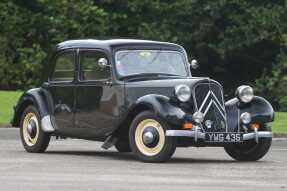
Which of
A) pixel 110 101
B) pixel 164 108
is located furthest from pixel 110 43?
pixel 164 108

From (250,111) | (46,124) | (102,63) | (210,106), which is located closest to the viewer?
(210,106)

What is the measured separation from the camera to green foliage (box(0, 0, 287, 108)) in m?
42.4

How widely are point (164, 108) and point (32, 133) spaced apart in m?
3.25

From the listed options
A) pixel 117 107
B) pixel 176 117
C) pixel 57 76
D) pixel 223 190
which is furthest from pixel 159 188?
pixel 57 76

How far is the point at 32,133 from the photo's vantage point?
54.6 ft

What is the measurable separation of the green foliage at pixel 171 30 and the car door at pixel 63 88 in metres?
25.4

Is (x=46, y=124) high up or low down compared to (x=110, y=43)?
down

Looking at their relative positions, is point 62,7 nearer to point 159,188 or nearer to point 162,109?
point 162,109

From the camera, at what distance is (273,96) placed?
41438mm

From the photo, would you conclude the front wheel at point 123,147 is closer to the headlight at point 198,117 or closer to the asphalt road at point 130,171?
the asphalt road at point 130,171

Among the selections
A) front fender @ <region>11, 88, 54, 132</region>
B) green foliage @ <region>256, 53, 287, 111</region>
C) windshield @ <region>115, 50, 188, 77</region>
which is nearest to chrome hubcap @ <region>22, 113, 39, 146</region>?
front fender @ <region>11, 88, 54, 132</region>

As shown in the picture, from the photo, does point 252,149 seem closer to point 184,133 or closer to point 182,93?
point 184,133

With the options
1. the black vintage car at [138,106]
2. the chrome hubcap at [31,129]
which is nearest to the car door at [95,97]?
the black vintage car at [138,106]

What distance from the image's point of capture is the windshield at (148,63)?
50.8ft
